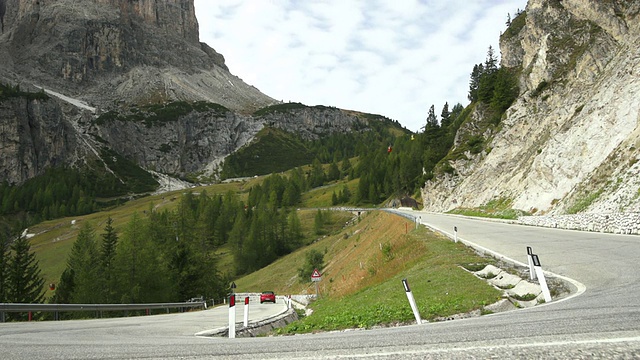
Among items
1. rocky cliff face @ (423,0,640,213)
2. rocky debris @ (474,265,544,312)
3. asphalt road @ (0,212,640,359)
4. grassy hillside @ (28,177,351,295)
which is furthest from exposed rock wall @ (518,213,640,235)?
grassy hillside @ (28,177,351,295)

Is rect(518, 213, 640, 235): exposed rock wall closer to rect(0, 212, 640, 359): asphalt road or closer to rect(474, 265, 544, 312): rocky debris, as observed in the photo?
rect(474, 265, 544, 312): rocky debris

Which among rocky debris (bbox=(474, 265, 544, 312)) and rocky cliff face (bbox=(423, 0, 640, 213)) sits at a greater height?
rocky cliff face (bbox=(423, 0, 640, 213))

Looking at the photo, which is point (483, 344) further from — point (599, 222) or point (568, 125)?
point (568, 125)

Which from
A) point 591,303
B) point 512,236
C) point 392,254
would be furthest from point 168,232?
point 591,303

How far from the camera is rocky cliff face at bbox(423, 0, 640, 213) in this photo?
107 ft

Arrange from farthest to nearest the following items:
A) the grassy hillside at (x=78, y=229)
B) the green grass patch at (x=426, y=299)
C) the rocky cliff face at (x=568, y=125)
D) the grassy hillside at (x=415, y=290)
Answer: the grassy hillside at (x=78, y=229), the rocky cliff face at (x=568, y=125), the grassy hillside at (x=415, y=290), the green grass patch at (x=426, y=299)

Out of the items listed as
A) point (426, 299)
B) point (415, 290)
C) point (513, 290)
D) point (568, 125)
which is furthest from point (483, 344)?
point (568, 125)

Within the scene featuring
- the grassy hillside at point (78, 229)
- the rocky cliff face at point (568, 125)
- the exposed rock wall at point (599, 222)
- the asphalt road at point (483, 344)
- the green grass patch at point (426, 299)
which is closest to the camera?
the asphalt road at point (483, 344)

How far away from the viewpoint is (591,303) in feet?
26.3

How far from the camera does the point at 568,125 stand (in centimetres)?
4400

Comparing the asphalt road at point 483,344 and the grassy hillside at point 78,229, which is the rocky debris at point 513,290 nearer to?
the asphalt road at point 483,344

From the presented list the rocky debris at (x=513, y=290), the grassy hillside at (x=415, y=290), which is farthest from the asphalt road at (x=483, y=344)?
the grassy hillside at (x=415, y=290)

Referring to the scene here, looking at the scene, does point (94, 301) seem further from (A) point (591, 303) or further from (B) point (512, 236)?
(A) point (591, 303)

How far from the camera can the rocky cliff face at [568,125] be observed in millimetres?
32688
